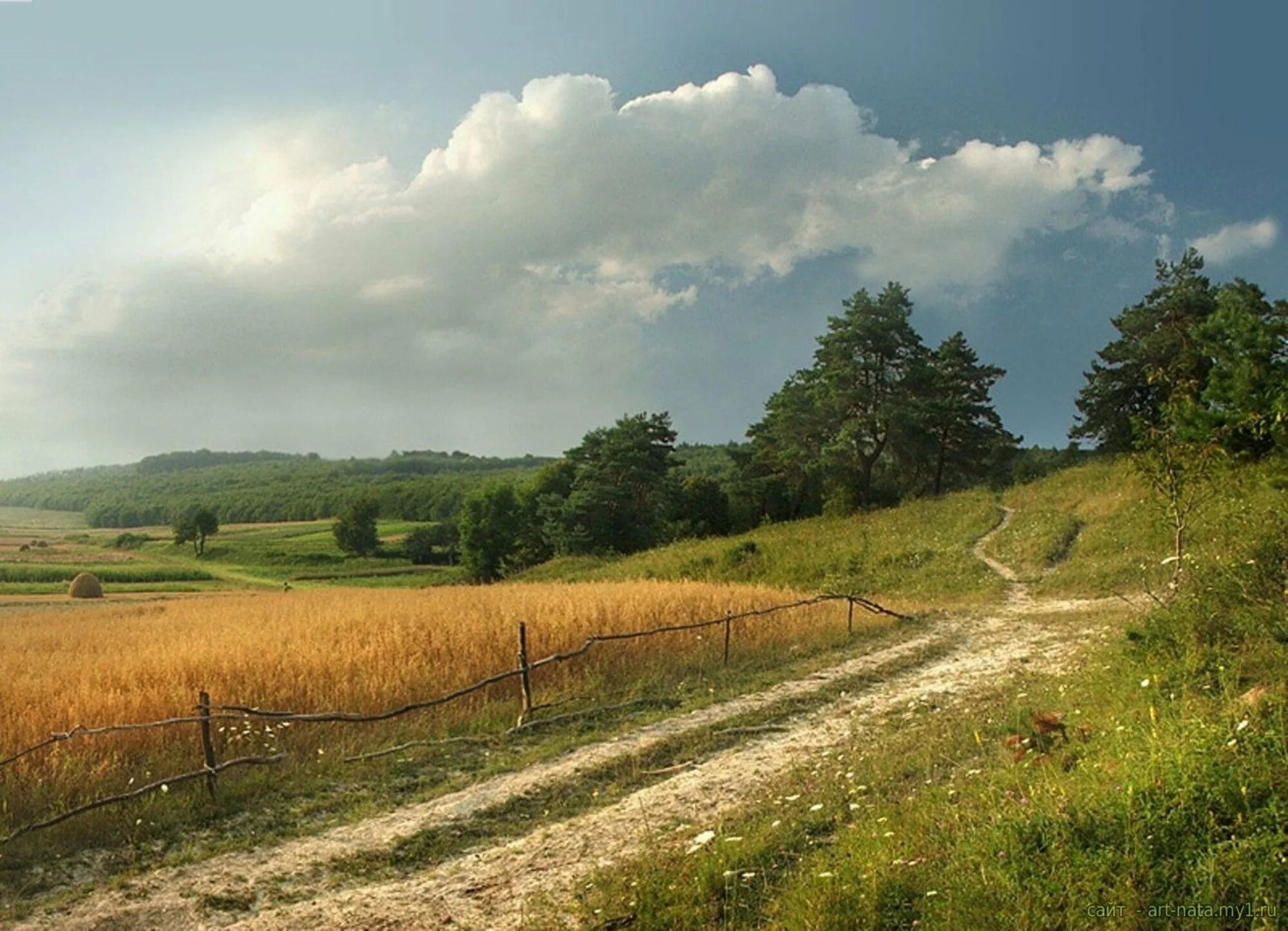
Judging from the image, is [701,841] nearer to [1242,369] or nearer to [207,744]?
[207,744]

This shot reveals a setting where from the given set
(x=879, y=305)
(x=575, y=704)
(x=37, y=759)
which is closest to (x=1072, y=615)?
(x=575, y=704)

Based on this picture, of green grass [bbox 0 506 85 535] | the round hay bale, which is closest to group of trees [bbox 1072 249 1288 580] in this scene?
the round hay bale

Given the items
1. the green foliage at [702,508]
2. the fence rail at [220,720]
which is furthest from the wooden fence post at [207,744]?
the green foliage at [702,508]

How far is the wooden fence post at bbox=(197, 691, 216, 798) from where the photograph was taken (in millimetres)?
8297

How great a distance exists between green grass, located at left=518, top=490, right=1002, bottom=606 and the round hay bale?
2870 centimetres

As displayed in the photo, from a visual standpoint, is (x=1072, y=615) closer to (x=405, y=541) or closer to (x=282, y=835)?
(x=282, y=835)

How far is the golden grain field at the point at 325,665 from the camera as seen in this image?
8.89 meters

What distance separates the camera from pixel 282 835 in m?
7.52

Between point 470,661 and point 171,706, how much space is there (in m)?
4.63

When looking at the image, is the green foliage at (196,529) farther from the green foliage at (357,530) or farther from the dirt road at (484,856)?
the dirt road at (484,856)

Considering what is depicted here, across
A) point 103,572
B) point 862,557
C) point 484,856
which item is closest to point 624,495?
point 862,557

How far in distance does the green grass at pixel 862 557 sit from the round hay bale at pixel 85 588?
28.7 metres

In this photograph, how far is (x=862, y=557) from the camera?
36.1 metres

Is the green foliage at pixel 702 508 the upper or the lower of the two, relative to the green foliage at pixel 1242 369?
lower
